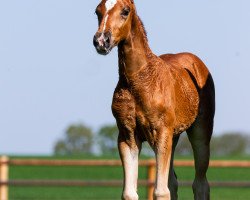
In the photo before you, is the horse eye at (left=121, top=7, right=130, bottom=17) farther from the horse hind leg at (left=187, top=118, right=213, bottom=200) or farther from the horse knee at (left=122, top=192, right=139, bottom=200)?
the horse hind leg at (left=187, top=118, right=213, bottom=200)

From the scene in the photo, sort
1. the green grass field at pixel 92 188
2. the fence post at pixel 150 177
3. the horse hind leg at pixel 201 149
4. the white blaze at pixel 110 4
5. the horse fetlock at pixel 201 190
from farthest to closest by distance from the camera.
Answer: the green grass field at pixel 92 188 < the fence post at pixel 150 177 < the horse fetlock at pixel 201 190 < the horse hind leg at pixel 201 149 < the white blaze at pixel 110 4

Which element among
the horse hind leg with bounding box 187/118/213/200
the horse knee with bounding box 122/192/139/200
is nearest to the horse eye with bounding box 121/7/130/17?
the horse knee with bounding box 122/192/139/200

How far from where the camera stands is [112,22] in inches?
285

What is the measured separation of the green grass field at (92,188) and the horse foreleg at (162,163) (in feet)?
40.1

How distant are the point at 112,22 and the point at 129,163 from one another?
1140mm

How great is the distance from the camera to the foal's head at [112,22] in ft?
23.2

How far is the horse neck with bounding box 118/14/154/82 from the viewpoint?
758 centimetres

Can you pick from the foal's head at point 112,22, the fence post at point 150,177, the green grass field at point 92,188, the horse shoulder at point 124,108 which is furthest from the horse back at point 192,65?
the green grass field at point 92,188

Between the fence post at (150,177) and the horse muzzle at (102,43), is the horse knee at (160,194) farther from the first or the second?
the fence post at (150,177)

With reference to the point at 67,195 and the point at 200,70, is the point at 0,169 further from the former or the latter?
the point at 67,195

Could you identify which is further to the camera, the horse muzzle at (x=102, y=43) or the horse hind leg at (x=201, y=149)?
the horse hind leg at (x=201, y=149)

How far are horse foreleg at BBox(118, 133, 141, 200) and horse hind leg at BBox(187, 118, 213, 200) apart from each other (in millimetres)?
1266

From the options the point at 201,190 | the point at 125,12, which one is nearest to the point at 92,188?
the point at 201,190

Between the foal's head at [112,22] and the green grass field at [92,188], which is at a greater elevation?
the foal's head at [112,22]
